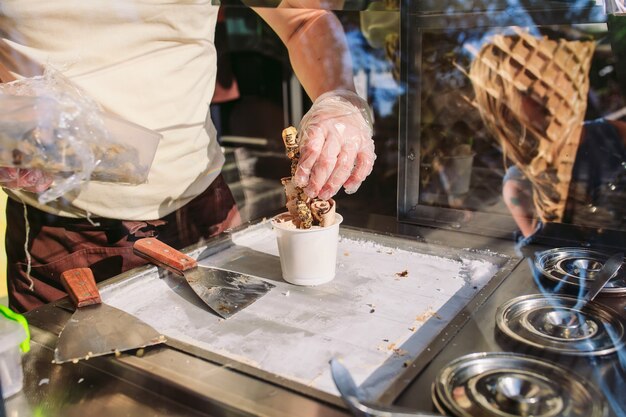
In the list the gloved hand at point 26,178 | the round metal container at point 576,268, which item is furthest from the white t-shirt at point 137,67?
the round metal container at point 576,268

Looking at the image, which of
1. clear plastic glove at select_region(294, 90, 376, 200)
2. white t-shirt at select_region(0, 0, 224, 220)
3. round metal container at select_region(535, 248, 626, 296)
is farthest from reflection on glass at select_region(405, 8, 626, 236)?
white t-shirt at select_region(0, 0, 224, 220)

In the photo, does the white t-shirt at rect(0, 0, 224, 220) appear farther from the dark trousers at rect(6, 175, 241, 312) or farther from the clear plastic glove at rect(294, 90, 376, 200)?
the clear plastic glove at rect(294, 90, 376, 200)

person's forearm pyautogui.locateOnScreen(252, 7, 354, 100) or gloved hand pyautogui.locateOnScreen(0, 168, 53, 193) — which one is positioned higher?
person's forearm pyautogui.locateOnScreen(252, 7, 354, 100)

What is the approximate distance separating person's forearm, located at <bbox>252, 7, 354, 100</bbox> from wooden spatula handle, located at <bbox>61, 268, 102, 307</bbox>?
733 millimetres

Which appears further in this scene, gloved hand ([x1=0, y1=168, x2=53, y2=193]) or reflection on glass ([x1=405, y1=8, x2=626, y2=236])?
reflection on glass ([x1=405, y1=8, x2=626, y2=236])

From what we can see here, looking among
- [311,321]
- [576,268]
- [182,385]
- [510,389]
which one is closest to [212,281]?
[311,321]

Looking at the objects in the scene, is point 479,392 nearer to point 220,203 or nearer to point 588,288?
point 588,288

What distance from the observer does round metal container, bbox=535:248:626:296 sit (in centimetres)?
99

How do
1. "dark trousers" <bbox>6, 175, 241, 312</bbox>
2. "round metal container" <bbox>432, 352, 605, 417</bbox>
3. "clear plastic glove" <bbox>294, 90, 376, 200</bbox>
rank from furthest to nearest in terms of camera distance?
"dark trousers" <bbox>6, 175, 241, 312</bbox>
"clear plastic glove" <bbox>294, 90, 376, 200</bbox>
"round metal container" <bbox>432, 352, 605, 417</bbox>

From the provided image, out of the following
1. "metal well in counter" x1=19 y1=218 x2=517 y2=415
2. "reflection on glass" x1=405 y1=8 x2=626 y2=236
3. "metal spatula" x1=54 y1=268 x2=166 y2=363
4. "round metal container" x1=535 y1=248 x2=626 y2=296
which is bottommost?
"metal well in counter" x1=19 y1=218 x2=517 y2=415

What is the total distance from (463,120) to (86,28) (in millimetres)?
1019

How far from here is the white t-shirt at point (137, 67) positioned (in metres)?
1.13

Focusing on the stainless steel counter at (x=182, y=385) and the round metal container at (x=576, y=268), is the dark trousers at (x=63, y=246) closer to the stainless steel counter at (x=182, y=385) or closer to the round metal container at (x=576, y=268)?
the stainless steel counter at (x=182, y=385)

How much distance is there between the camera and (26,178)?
893 mm
